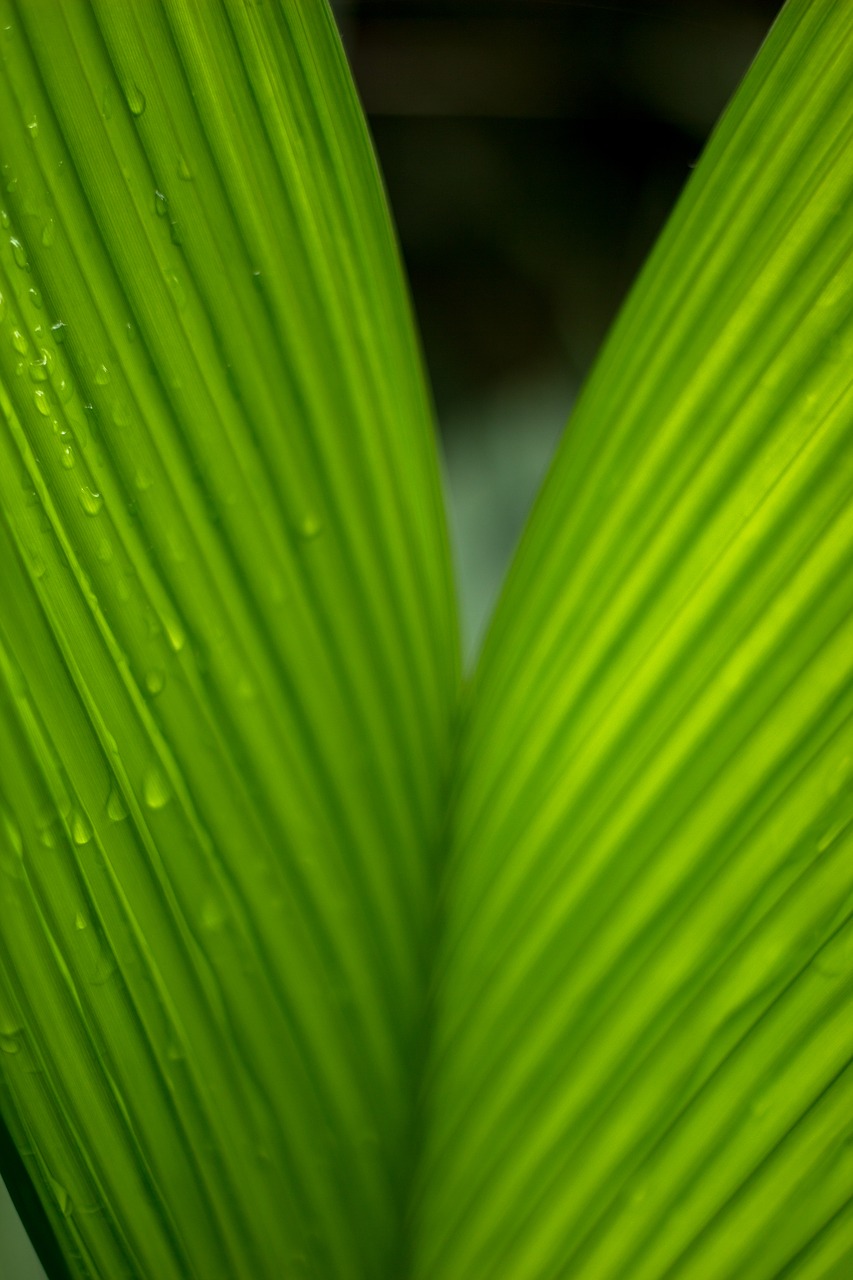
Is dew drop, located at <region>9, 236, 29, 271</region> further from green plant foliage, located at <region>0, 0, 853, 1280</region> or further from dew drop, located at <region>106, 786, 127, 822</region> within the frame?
dew drop, located at <region>106, 786, 127, 822</region>

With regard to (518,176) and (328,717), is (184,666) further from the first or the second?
(518,176)

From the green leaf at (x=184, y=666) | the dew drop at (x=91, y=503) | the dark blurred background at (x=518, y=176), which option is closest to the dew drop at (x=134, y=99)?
the green leaf at (x=184, y=666)

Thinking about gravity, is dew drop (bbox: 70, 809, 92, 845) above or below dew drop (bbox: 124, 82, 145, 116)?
below

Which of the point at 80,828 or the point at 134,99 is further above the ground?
the point at 134,99

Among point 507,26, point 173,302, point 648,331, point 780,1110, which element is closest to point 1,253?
point 173,302

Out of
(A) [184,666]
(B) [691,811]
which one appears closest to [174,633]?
(A) [184,666]

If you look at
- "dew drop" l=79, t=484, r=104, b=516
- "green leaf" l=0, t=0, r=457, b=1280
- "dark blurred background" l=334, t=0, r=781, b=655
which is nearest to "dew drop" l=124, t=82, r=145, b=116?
"green leaf" l=0, t=0, r=457, b=1280
